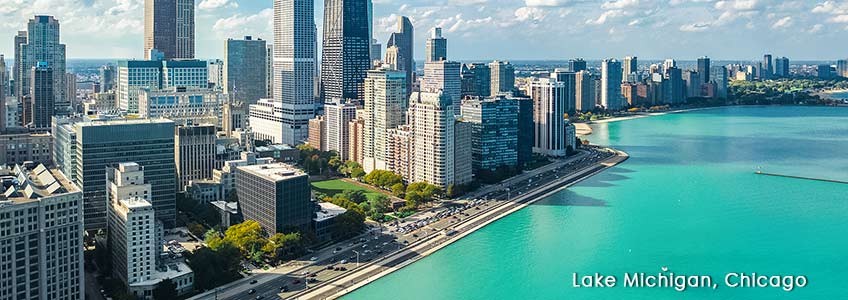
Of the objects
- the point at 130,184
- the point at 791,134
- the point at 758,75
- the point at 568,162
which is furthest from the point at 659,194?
the point at 758,75

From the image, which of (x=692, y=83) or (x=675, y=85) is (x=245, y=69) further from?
(x=692, y=83)

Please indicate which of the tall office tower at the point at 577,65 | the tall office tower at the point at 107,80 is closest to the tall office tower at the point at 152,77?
the tall office tower at the point at 107,80

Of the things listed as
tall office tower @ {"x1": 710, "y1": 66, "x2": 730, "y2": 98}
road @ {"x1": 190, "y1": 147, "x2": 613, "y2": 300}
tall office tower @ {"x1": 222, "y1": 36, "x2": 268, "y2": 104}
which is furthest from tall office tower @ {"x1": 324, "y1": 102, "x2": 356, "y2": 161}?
tall office tower @ {"x1": 710, "y1": 66, "x2": 730, "y2": 98}

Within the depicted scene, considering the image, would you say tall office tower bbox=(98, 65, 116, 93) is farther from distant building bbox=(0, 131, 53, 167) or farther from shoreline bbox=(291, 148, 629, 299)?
shoreline bbox=(291, 148, 629, 299)

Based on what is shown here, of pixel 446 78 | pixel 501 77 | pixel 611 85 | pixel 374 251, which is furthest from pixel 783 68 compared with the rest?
pixel 374 251

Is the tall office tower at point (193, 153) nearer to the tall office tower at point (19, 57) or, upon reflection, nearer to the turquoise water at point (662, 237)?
the turquoise water at point (662, 237)

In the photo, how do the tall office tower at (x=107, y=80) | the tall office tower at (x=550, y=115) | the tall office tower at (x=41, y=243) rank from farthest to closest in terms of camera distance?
1. the tall office tower at (x=107, y=80)
2. the tall office tower at (x=550, y=115)
3. the tall office tower at (x=41, y=243)

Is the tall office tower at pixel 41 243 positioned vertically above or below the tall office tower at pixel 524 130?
below
